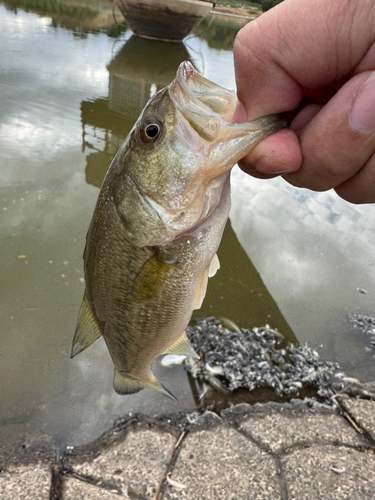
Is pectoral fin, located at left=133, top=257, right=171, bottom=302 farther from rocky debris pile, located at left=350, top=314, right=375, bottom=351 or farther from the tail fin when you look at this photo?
rocky debris pile, located at left=350, top=314, right=375, bottom=351

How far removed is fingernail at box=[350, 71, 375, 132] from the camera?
3.77ft

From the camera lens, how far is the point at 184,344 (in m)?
1.82

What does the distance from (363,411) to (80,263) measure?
255 cm

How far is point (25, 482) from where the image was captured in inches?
70.9

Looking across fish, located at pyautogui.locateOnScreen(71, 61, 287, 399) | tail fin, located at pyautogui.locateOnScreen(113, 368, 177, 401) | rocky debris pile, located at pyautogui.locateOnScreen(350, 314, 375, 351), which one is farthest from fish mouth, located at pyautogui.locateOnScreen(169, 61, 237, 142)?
rocky debris pile, located at pyautogui.locateOnScreen(350, 314, 375, 351)

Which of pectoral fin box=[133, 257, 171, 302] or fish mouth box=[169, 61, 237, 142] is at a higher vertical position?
fish mouth box=[169, 61, 237, 142]

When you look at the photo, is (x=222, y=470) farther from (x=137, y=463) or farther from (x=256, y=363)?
(x=256, y=363)

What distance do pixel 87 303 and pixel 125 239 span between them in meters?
0.42

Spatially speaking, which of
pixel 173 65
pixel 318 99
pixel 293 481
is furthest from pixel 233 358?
pixel 173 65

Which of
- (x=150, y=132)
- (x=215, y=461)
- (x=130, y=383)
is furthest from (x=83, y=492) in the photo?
(x=150, y=132)

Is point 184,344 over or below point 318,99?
below

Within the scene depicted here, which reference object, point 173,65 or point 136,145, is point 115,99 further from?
point 136,145

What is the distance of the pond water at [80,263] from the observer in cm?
241

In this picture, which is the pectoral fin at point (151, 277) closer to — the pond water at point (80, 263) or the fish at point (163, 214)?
the fish at point (163, 214)
